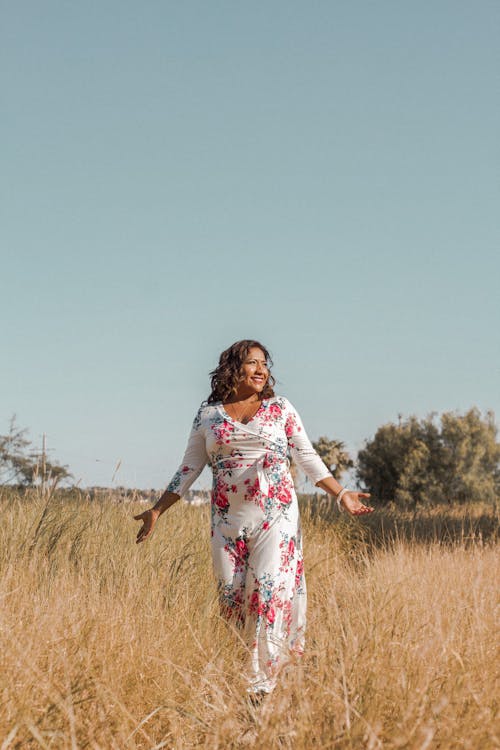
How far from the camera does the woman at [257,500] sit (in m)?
5.18

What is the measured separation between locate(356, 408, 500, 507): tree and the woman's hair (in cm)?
3255

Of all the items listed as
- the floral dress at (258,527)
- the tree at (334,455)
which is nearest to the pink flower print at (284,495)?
the floral dress at (258,527)

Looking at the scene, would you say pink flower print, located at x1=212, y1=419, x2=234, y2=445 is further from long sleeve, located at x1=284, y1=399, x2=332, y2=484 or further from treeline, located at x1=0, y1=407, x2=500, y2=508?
treeline, located at x1=0, y1=407, x2=500, y2=508

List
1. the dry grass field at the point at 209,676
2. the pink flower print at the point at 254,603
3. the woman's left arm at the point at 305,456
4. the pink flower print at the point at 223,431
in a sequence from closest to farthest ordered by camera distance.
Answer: the dry grass field at the point at 209,676
the pink flower print at the point at 254,603
the pink flower print at the point at 223,431
the woman's left arm at the point at 305,456

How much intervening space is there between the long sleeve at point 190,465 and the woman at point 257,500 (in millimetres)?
96

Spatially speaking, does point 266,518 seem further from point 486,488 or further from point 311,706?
point 486,488

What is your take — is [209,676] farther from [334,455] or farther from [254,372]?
[334,455]

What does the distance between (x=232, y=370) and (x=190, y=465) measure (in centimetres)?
76

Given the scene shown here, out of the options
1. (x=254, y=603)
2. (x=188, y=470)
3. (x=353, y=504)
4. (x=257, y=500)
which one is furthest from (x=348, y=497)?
(x=188, y=470)

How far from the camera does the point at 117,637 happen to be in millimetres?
4207

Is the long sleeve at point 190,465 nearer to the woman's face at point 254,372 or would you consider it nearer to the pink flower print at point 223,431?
the pink flower print at point 223,431

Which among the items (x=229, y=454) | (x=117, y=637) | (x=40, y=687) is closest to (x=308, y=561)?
(x=229, y=454)

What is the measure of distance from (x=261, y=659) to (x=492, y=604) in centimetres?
149

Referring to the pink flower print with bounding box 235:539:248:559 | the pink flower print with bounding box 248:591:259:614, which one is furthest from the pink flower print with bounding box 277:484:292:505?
the pink flower print with bounding box 248:591:259:614
